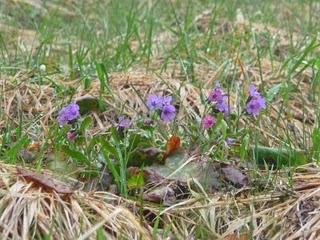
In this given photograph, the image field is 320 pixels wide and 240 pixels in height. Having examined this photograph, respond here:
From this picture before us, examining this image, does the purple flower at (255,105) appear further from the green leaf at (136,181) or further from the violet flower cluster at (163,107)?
the green leaf at (136,181)

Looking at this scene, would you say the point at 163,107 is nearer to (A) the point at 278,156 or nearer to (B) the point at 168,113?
(B) the point at 168,113

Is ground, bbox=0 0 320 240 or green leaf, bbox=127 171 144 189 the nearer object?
ground, bbox=0 0 320 240

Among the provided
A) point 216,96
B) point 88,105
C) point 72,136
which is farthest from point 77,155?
point 88,105

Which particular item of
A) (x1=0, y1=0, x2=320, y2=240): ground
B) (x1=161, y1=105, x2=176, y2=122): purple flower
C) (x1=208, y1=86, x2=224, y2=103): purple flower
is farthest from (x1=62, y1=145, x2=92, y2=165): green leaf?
(x1=208, y1=86, x2=224, y2=103): purple flower

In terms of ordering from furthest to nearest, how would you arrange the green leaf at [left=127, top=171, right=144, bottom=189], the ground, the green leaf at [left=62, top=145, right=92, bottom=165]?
the green leaf at [left=62, top=145, right=92, bottom=165], the green leaf at [left=127, top=171, right=144, bottom=189], the ground

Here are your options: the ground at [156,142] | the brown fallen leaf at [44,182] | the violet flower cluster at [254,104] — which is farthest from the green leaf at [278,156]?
the brown fallen leaf at [44,182]

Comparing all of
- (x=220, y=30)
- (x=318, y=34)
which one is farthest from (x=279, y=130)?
(x=220, y=30)

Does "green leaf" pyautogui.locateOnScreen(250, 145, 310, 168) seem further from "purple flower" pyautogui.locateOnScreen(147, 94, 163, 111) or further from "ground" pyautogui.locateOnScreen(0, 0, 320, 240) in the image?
"purple flower" pyautogui.locateOnScreen(147, 94, 163, 111)
